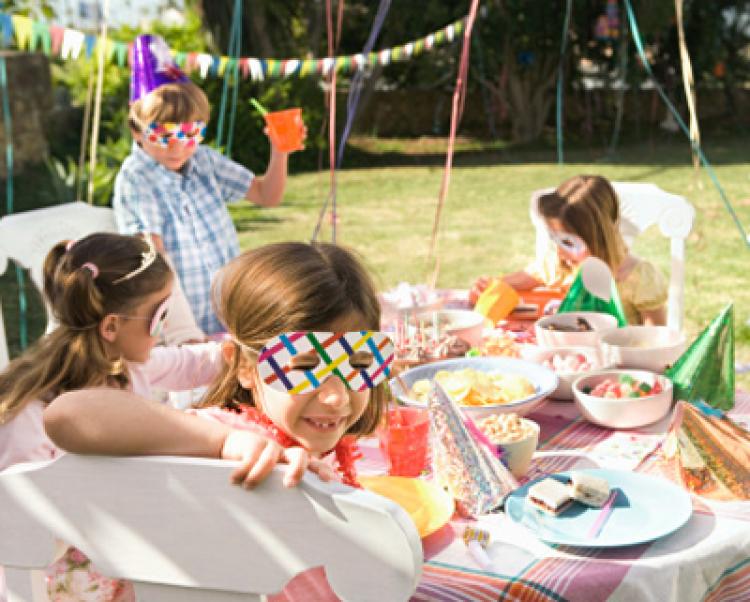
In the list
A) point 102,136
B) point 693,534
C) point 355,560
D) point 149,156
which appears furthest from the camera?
point 102,136

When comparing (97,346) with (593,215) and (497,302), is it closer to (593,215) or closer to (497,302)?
(497,302)

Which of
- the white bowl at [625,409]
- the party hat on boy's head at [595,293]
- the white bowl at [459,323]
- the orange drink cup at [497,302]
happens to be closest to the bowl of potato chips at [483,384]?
the white bowl at [625,409]

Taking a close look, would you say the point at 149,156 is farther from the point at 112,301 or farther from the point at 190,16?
the point at 190,16

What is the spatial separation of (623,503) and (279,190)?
2.06m

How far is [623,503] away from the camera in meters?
1.32

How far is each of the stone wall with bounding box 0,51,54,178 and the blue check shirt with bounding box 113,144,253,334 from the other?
243 inches

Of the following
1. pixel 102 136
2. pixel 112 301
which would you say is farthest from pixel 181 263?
pixel 102 136

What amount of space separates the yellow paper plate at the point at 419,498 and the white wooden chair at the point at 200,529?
44cm

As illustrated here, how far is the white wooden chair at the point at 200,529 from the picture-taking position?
794mm

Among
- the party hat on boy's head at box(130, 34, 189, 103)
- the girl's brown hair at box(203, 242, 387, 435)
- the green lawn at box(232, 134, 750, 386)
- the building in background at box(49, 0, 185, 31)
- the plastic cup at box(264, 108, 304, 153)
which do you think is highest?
the building in background at box(49, 0, 185, 31)

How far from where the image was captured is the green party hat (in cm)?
168

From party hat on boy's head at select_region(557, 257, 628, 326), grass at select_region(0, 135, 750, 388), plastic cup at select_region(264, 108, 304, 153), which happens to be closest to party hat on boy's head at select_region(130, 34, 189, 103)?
plastic cup at select_region(264, 108, 304, 153)

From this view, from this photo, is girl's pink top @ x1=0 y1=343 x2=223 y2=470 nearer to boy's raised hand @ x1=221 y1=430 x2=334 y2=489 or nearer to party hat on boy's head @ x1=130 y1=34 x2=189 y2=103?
boy's raised hand @ x1=221 y1=430 x2=334 y2=489

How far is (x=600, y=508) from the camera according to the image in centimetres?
131
